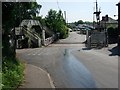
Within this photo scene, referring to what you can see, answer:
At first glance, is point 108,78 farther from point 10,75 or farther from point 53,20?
point 53,20

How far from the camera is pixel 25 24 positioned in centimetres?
6419

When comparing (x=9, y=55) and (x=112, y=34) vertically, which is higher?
(x=112, y=34)

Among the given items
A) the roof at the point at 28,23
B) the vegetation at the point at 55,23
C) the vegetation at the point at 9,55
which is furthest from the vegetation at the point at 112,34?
the vegetation at the point at 9,55

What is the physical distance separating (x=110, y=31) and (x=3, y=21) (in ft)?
139

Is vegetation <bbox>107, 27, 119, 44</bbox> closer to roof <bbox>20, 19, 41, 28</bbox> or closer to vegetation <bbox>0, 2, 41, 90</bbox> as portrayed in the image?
roof <bbox>20, 19, 41, 28</bbox>

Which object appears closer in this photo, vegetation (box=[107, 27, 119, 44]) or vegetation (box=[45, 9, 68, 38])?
A: vegetation (box=[107, 27, 119, 44])

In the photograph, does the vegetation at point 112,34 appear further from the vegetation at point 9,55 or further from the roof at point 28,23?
the vegetation at point 9,55

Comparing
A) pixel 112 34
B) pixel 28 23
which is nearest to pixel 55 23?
pixel 28 23

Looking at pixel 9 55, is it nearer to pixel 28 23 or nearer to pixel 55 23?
pixel 28 23

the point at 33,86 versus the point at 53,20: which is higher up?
the point at 53,20

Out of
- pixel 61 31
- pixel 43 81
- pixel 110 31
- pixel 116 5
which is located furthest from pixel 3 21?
pixel 61 31

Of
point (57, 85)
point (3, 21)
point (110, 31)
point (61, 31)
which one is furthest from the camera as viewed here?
point (61, 31)

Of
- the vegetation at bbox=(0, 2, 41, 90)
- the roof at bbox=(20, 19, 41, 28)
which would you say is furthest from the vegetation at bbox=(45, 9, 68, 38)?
the vegetation at bbox=(0, 2, 41, 90)

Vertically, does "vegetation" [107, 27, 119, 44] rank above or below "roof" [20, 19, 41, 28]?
below
